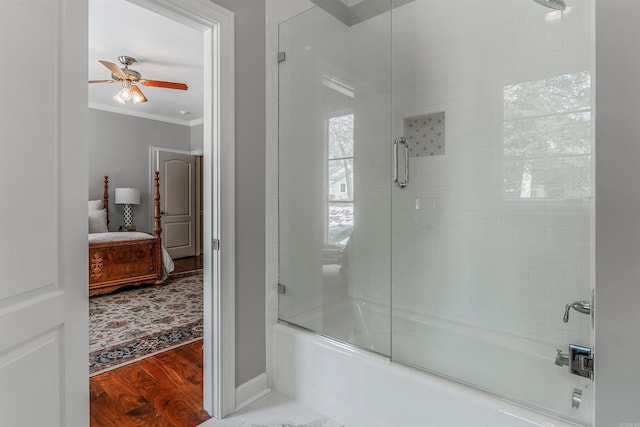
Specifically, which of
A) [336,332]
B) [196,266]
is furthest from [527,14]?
[196,266]

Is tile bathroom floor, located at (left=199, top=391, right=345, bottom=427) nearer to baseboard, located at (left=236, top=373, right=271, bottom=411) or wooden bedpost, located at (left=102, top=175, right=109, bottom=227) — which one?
baseboard, located at (left=236, top=373, right=271, bottom=411)

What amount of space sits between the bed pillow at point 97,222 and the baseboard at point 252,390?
12.6 feet

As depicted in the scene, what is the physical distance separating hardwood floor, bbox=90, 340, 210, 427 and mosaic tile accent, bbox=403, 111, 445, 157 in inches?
80.3

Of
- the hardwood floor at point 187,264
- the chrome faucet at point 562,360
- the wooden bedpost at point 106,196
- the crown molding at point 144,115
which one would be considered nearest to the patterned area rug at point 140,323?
the hardwood floor at point 187,264

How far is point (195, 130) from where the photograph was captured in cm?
642

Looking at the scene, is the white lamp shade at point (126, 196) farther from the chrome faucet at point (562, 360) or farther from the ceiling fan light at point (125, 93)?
the chrome faucet at point (562, 360)

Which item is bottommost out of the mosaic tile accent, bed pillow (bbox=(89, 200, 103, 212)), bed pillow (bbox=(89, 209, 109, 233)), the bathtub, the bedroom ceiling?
the bathtub

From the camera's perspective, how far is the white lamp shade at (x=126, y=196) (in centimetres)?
528

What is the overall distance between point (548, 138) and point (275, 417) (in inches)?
83.3

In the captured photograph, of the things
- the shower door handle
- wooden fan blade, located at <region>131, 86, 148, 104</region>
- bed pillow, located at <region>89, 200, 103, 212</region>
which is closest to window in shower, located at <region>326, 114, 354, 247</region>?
the shower door handle

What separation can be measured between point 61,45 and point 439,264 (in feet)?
7.32

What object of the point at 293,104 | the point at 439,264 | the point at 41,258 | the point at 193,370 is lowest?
the point at 193,370

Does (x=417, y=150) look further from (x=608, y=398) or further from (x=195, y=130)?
(x=195, y=130)

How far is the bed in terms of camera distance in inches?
148
